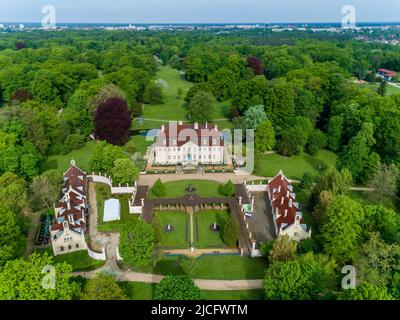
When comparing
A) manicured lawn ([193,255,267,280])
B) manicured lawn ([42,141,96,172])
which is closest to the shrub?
manicured lawn ([193,255,267,280])

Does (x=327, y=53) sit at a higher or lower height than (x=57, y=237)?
higher

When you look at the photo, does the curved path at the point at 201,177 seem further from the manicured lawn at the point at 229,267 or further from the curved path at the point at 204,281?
the curved path at the point at 204,281

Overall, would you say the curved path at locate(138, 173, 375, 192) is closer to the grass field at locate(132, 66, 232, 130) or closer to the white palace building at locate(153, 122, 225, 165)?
the white palace building at locate(153, 122, 225, 165)

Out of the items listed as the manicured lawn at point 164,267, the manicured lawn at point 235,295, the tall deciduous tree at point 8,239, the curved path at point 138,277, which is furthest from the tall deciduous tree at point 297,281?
the tall deciduous tree at point 8,239

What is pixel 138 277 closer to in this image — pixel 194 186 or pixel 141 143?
pixel 194 186

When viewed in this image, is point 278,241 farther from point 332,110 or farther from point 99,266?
point 332,110
